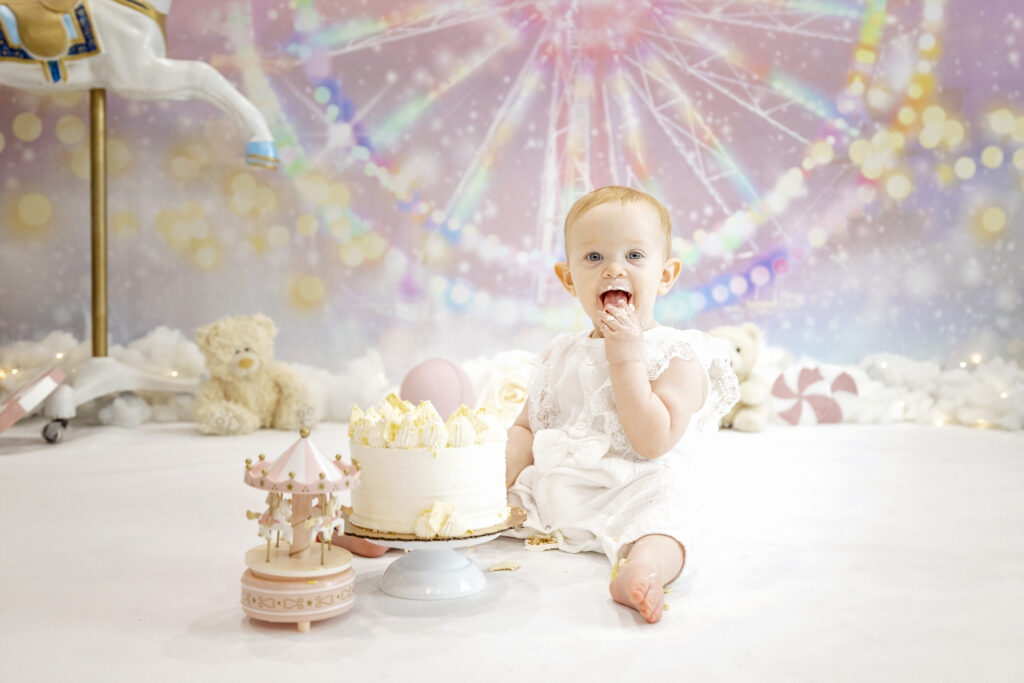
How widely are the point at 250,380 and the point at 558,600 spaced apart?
7.18ft

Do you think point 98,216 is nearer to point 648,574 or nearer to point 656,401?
point 656,401

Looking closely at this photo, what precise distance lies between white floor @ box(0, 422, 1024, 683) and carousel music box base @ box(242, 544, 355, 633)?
0.03 meters

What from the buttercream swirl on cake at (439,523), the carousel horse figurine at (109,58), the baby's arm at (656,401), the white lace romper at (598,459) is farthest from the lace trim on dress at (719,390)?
the carousel horse figurine at (109,58)

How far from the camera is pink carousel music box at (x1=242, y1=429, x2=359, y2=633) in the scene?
4.20ft

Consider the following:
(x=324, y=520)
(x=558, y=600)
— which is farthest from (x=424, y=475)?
(x=558, y=600)

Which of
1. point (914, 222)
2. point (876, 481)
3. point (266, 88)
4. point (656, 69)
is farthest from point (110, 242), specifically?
point (914, 222)

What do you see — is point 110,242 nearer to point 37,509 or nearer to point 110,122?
point 110,122

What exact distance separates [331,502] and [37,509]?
42.9 inches

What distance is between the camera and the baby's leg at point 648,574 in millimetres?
1345

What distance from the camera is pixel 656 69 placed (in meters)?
3.91

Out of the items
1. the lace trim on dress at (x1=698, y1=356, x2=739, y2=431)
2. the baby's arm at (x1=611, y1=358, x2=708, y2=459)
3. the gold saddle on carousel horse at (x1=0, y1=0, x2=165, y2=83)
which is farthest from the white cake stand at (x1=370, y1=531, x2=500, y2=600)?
the gold saddle on carousel horse at (x1=0, y1=0, x2=165, y2=83)

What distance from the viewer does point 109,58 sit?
3.18 meters

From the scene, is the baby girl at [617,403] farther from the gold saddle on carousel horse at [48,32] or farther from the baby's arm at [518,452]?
the gold saddle on carousel horse at [48,32]

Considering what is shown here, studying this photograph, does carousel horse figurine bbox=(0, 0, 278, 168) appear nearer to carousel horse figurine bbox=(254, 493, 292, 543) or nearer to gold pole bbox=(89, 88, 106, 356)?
gold pole bbox=(89, 88, 106, 356)
